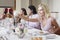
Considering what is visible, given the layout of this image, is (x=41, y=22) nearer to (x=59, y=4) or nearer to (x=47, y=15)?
(x=47, y=15)

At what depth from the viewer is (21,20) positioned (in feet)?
5.95

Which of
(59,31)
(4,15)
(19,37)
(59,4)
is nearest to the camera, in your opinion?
(19,37)

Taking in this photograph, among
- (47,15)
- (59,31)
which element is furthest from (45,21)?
(59,31)

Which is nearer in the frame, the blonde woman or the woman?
the blonde woman

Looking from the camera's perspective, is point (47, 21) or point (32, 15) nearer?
point (47, 21)

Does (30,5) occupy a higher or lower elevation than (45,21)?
higher

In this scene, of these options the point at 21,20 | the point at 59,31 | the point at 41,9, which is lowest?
the point at 59,31

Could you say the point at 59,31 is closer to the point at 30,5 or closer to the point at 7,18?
the point at 7,18

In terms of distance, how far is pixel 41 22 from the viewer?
2016 mm

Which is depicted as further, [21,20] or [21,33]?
[21,20]

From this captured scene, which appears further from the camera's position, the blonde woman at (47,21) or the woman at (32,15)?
the woman at (32,15)

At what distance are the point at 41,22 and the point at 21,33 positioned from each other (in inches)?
31.1

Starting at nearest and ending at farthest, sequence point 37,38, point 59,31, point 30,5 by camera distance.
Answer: point 37,38 < point 59,31 < point 30,5

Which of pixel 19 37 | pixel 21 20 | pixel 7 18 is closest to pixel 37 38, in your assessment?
pixel 19 37
